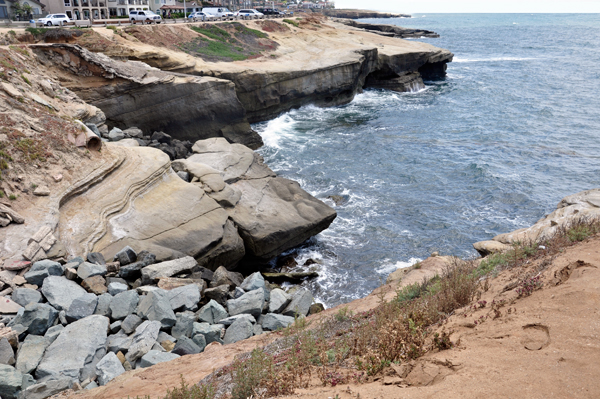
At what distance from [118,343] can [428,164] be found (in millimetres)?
20414

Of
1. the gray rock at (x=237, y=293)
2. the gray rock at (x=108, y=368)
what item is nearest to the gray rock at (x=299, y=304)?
the gray rock at (x=237, y=293)

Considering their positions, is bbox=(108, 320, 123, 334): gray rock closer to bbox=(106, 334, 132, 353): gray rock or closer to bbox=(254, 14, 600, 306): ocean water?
bbox=(106, 334, 132, 353): gray rock

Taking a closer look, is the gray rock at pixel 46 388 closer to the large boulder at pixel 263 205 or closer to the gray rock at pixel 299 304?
the gray rock at pixel 299 304

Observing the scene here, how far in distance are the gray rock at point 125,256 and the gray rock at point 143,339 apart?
2772 mm

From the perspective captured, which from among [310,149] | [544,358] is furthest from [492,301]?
[310,149]

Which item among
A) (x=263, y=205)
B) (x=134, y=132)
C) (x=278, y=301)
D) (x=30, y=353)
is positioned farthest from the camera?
(x=134, y=132)

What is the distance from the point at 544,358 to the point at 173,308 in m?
7.02

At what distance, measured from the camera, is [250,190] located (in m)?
16.2

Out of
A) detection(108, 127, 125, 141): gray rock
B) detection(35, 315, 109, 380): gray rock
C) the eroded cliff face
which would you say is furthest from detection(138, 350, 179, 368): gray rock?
the eroded cliff face

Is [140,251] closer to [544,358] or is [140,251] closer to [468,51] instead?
[544,358]

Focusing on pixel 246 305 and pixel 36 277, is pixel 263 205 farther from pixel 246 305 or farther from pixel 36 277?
pixel 36 277

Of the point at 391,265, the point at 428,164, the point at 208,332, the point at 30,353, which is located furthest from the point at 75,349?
the point at 428,164

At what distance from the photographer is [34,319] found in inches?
311

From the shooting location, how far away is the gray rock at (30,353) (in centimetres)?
701
